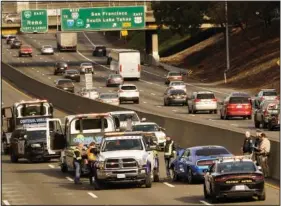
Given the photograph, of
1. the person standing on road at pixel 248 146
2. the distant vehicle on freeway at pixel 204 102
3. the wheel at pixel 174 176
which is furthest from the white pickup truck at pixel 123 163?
Answer: the distant vehicle on freeway at pixel 204 102

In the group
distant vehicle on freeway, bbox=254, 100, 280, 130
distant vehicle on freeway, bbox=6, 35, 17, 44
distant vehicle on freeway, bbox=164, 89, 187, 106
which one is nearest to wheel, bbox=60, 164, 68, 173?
distant vehicle on freeway, bbox=254, 100, 280, 130

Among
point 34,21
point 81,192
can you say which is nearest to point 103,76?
point 34,21

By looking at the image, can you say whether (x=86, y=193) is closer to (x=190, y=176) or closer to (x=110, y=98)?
(x=190, y=176)

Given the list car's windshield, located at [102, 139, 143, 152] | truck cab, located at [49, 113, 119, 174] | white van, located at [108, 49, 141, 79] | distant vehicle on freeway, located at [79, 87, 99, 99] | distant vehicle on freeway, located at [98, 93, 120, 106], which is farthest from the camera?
white van, located at [108, 49, 141, 79]

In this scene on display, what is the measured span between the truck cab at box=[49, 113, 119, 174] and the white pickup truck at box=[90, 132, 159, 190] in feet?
16.1

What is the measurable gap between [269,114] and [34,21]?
182ft

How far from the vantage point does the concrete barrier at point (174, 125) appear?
38.3m

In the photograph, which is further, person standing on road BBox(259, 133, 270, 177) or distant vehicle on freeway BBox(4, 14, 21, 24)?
distant vehicle on freeway BBox(4, 14, 21, 24)

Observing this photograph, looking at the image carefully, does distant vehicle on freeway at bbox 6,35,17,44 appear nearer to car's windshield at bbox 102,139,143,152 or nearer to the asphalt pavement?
the asphalt pavement

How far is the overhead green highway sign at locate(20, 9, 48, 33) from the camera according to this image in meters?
104

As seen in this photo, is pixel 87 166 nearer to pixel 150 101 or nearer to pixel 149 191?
pixel 149 191

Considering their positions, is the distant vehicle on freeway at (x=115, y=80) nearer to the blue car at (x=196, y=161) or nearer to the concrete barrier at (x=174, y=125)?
the concrete barrier at (x=174, y=125)

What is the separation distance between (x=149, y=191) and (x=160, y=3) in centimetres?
9164

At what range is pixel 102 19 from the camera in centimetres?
10275
